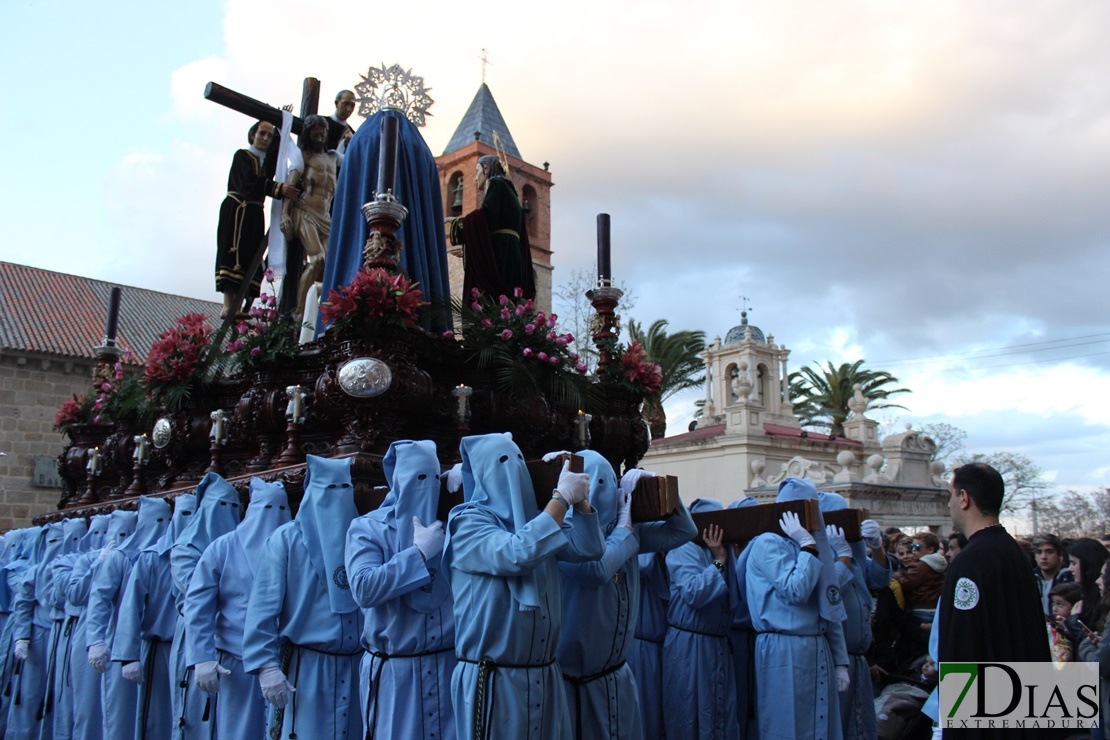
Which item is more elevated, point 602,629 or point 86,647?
point 602,629

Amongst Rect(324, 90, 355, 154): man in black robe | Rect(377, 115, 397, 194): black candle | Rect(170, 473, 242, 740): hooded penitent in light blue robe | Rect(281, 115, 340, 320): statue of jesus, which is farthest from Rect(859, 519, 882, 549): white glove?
Rect(324, 90, 355, 154): man in black robe

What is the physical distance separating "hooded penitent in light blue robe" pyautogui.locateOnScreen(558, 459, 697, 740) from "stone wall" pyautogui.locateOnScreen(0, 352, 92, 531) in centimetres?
2303

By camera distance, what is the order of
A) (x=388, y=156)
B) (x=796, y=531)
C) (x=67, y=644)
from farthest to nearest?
(x=67, y=644) < (x=388, y=156) < (x=796, y=531)

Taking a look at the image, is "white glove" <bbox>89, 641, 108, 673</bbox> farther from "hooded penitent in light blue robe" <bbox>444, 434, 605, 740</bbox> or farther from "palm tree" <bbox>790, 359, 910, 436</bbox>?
"palm tree" <bbox>790, 359, 910, 436</bbox>

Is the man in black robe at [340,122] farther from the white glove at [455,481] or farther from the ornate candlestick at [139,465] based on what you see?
the white glove at [455,481]

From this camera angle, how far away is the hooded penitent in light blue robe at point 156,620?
623cm

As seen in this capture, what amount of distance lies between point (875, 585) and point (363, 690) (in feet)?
16.7

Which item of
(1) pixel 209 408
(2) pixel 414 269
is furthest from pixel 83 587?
(2) pixel 414 269

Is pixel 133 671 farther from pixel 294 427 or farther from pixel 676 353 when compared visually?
pixel 676 353

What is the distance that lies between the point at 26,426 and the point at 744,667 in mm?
23013

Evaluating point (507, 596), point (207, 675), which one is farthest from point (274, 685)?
point (507, 596)

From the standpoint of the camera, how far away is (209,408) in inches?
298

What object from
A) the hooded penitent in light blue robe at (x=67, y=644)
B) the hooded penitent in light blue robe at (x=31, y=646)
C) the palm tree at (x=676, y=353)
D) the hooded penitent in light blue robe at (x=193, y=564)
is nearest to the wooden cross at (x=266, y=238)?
the hooded penitent in light blue robe at (x=67, y=644)

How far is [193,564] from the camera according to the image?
5828mm
